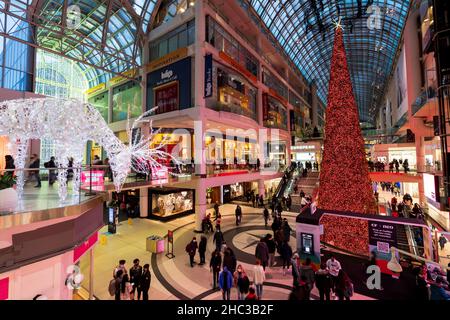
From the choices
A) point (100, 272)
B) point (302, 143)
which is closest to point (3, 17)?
point (100, 272)

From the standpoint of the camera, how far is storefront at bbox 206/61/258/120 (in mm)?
17556

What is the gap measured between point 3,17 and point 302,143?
36.4m

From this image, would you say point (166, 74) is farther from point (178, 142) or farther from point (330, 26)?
point (330, 26)

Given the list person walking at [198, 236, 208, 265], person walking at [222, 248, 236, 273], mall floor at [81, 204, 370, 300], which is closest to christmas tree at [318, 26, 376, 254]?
mall floor at [81, 204, 370, 300]

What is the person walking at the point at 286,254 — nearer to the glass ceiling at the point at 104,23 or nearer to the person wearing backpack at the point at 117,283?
the person wearing backpack at the point at 117,283

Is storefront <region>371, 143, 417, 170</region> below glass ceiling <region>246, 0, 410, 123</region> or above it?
below

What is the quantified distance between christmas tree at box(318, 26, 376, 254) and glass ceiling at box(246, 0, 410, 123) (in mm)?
19481

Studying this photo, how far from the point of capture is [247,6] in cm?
2394

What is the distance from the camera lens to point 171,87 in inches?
706

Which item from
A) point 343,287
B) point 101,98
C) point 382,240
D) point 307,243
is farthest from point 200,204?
point 101,98

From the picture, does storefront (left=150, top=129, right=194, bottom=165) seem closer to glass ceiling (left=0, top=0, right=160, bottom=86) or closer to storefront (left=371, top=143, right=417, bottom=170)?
glass ceiling (left=0, top=0, right=160, bottom=86)

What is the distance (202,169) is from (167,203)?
16.3 feet

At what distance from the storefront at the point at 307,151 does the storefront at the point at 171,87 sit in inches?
970

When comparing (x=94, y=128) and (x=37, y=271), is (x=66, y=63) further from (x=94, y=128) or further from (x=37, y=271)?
(x=37, y=271)
